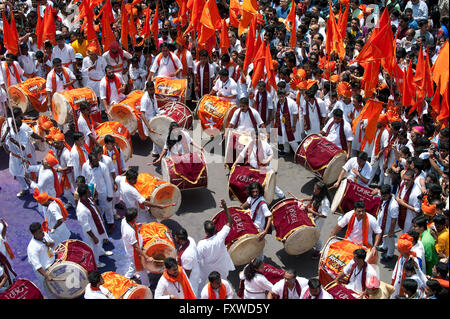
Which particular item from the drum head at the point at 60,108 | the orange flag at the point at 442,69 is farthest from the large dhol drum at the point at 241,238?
the drum head at the point at 60,108

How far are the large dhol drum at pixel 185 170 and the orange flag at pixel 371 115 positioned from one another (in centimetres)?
307

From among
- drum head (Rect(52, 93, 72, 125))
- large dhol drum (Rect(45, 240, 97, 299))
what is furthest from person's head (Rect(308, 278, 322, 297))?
drum head (Rect(52, 93, 72, 125))

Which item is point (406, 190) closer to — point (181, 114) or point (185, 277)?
point (185, 277)

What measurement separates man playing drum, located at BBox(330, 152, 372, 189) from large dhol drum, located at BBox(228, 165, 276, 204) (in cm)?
114

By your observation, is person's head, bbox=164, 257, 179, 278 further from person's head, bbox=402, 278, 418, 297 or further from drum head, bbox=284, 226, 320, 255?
person's head, bbox=402, 278, 418, 297

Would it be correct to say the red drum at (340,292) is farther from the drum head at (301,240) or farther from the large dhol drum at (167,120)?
the large dhol drum at (167,120)

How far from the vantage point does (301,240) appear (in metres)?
9.97

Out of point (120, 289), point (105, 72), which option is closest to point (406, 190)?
point (120, 289)

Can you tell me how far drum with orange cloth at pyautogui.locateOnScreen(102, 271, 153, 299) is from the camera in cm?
854

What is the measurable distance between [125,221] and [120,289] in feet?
3.92

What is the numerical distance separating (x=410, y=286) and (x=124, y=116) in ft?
23.6

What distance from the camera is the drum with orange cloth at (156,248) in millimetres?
9586

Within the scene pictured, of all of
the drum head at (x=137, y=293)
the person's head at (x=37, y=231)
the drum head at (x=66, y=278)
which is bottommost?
the drum head at (x=66, y=278)

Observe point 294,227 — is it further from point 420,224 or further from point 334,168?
point 334,168
